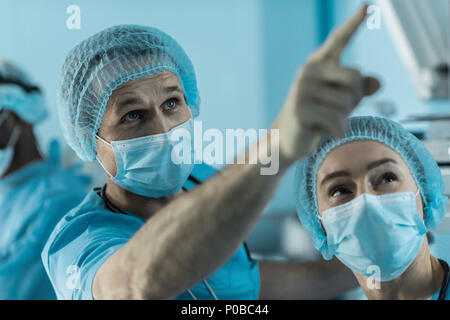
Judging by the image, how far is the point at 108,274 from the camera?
2.19 feet

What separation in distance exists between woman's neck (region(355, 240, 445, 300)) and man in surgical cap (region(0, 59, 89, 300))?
0.63 meters

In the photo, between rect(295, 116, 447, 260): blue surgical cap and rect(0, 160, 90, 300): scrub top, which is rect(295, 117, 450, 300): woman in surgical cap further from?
rect(0, 160, 90, 300): scrub top

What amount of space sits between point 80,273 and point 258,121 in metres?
0.37

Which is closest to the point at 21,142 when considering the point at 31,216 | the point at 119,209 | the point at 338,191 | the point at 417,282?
the point at 31,216

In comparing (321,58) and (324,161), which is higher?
(321,58)

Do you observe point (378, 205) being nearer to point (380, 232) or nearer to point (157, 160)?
point (380, 232)

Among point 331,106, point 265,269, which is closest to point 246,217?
point 331,106

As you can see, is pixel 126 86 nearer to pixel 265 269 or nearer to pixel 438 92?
pixel 265 269

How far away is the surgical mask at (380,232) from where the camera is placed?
74cm

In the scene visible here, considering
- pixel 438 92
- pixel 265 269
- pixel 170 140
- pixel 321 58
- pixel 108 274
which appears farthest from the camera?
pixel 438 92

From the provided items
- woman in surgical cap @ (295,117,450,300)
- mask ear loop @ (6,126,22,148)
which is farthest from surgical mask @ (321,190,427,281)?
mask ear loop @ (6,126,22,148)

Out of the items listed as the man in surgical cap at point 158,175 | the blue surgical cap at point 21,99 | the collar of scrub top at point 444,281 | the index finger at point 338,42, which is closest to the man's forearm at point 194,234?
the man in surgical cap at point 158,175

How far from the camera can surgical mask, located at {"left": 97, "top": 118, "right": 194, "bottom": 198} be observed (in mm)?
785
